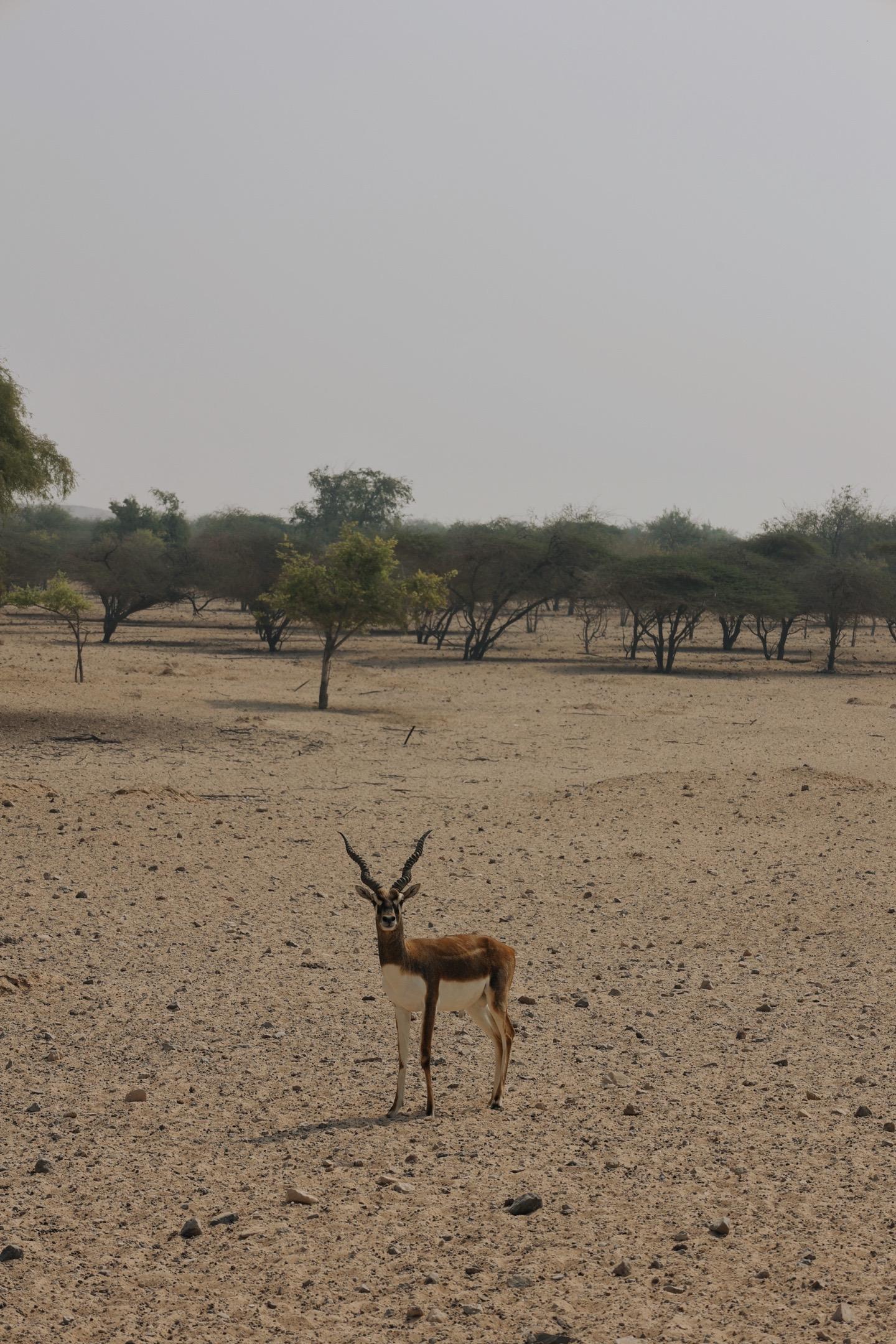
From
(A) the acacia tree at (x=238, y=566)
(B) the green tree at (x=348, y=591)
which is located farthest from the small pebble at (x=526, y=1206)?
(A) the acacia tree at (x=238, y=566)

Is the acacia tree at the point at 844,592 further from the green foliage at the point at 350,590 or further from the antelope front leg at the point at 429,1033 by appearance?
the antelope front leg at the point at 429,1033

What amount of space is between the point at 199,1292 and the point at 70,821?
407 inches

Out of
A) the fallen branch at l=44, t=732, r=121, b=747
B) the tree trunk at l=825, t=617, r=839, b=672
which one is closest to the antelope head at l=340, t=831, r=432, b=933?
the fallen branch at l=44, t=732, r=121, b=747

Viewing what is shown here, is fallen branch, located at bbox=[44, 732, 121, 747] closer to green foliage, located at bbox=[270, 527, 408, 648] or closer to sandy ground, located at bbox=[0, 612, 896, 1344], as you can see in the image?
sandy ground, located at bbox=[0, 612, 896, 1344]

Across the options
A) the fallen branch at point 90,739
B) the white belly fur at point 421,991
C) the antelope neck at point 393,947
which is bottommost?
the fallen branch at point 90,739

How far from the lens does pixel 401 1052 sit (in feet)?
22.5

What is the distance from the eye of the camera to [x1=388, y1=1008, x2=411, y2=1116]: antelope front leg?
22.4 ft

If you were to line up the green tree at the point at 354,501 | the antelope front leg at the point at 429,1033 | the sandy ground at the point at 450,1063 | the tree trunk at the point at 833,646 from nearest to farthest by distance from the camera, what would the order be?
the sandy ground at the point at 450,1063 → the antelope front leg at the point at 429,1033 → the tree trunk at the point at 833,646 → the green tree at the point at 354,501

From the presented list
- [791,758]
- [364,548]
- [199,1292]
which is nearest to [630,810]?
[791,758]

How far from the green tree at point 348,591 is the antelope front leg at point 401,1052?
945 inches

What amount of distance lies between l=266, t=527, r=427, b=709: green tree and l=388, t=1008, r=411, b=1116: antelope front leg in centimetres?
2400

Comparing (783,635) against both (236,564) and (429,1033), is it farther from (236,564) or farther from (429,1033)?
(429,1033)

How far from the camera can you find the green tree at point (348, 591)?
30.9 meters

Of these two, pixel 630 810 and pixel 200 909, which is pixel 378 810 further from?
pixel 200 909
